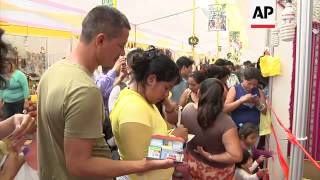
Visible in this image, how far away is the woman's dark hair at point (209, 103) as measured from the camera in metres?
2.71

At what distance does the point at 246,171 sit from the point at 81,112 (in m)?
2.33

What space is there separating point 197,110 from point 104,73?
5.11ft

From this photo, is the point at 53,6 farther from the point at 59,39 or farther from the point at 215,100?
the point at 215,100

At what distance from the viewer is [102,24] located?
1.58m

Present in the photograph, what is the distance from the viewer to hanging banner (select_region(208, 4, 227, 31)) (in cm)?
927

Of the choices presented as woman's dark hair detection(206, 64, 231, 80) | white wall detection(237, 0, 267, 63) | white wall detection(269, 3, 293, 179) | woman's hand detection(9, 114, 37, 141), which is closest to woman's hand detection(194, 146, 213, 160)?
white wall detection(269, 3, 293, 179)

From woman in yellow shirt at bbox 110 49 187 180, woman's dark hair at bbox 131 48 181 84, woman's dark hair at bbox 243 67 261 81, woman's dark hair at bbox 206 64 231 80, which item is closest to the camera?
woman in yellow shirt at bbox 110 49 187 180

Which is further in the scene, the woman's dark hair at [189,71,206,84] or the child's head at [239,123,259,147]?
the woman's dark hair at [189,71,206,84]

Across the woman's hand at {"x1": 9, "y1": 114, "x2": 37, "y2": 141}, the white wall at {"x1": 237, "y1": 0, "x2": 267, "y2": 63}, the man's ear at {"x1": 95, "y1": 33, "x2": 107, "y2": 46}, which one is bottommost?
the woman's hand at {"x1": 9, "y1": 114, "x2": 37, "y2": 141}

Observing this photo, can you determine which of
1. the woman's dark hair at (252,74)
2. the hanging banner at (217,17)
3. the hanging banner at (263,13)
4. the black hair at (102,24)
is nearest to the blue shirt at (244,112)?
the woman's dark hair at (252,74)

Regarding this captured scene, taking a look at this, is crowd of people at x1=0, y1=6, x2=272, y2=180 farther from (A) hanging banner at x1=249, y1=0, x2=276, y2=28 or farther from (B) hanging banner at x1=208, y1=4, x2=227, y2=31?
(B) hanging banner at x1=208, y1=4, x2=227, y2=31

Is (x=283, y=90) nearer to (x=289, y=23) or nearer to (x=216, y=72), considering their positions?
(x=289, y=23)

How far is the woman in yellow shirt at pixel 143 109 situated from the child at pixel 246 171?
142 cm

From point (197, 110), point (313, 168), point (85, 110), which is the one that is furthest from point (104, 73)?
point (85, 110)
